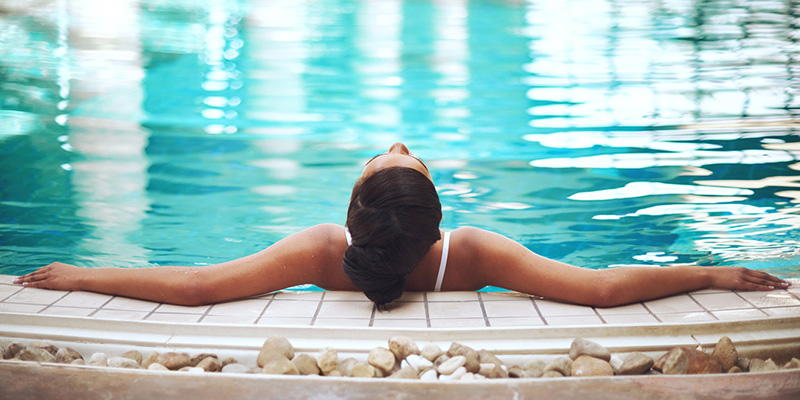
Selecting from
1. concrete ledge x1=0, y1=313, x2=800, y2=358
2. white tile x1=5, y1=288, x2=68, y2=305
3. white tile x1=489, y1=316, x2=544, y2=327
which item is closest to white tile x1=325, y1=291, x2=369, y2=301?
concrete ledge x1=0, y1=313, x2=800, y2=358

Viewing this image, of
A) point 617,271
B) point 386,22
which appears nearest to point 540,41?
point 386,22

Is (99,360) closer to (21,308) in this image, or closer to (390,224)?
(21,308)

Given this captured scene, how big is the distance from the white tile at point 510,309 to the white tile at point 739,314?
28.1 inches

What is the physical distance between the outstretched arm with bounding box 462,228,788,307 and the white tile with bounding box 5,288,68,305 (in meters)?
1.82

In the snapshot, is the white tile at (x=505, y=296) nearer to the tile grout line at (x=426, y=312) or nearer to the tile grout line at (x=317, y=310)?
the tile grout line at (x=426, y=312)

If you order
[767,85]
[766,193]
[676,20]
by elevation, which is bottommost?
[766,193]

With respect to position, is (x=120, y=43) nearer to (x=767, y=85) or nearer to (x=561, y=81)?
(x=561, y=81)

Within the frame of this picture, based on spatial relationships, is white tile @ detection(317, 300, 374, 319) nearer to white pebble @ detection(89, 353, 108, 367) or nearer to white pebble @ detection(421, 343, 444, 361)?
white pebble @ detection(421, 343, 444, 361)

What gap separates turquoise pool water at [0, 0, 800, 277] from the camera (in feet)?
14.6

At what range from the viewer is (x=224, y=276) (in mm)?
2693

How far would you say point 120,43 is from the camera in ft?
37.4

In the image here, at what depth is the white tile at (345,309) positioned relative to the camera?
2.60 metres

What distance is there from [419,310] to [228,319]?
2.58 ft

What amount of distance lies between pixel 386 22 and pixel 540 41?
4519mm
